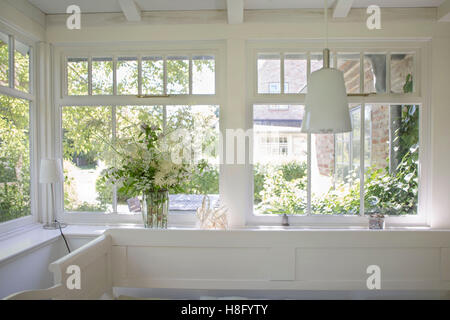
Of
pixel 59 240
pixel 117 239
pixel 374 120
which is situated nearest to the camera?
pixel 117 239

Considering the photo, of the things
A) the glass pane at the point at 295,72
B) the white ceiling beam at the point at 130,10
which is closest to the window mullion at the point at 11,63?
the white ceiling beam at the point at 130,10

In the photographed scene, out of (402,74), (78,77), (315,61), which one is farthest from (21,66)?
(402,74)

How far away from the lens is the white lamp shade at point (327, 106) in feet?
4.05

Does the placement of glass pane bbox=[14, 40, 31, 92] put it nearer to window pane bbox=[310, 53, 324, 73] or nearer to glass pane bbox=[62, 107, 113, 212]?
glass pane bbox=[62, 107, 113, 212]

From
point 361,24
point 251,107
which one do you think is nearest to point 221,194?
point 251,107

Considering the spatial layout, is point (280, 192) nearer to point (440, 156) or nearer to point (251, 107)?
point (251, 107)

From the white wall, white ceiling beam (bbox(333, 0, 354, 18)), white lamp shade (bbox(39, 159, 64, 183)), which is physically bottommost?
the white wall

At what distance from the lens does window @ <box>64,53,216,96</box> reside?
7.62 ft

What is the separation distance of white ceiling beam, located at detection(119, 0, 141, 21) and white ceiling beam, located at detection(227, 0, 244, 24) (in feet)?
2.17

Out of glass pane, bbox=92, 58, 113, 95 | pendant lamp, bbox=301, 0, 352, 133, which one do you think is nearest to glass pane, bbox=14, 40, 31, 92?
glass pane, bbox=92, 58, 113, 95

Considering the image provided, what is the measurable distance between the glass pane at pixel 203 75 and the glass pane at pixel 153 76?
10.1 inches

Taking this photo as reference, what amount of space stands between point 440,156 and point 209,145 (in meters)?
1.69

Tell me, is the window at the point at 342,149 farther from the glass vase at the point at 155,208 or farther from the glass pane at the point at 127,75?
the glass pane at the point at 127,75

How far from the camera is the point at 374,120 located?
2.29m
